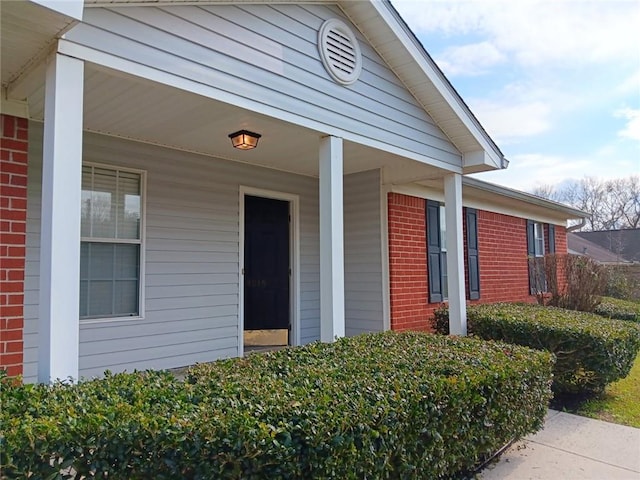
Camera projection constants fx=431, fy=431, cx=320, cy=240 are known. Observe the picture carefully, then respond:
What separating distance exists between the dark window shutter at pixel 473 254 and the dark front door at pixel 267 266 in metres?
3.71

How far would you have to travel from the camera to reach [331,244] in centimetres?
392

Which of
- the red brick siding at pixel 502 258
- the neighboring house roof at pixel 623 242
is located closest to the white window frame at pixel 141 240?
the red brick siding at pixel 502 258

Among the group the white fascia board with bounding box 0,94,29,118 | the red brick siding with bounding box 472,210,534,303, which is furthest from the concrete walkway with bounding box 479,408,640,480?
the red brick siding with bounding box 472,210,534,303

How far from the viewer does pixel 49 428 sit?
156 centimetres

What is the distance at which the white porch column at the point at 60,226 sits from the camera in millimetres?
2221

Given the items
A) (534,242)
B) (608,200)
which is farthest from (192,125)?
(608,200)

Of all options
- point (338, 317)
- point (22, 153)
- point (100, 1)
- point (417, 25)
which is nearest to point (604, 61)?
point (417, 25)

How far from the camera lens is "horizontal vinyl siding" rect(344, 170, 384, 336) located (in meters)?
6.34

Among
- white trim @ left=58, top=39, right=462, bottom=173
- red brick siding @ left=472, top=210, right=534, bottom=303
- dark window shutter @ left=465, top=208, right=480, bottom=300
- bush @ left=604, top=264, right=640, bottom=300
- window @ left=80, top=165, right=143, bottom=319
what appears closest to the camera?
white trim @ left=58, top=39, right=462, bottom=173

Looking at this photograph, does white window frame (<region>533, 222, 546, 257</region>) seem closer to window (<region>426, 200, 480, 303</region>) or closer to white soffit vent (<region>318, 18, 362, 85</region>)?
window (<region>426, 200, 480, 303</region>)

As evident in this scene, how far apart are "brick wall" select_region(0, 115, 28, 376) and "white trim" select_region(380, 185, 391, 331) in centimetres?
437

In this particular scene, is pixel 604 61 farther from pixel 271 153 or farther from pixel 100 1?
pixel 100 1

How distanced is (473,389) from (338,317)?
1.50m

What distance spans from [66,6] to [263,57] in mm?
1564
